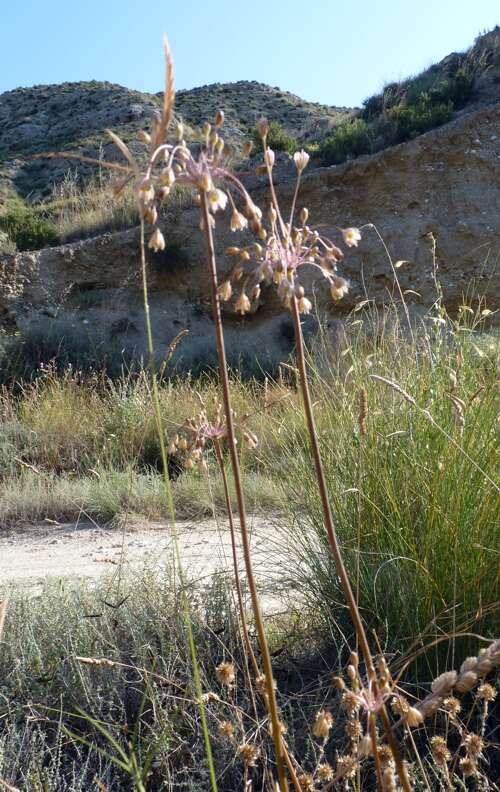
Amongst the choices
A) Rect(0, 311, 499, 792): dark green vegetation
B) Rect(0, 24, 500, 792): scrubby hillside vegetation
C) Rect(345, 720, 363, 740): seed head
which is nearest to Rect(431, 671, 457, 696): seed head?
Rect(0, 24, 500, 792): scrubby hillside vegetation

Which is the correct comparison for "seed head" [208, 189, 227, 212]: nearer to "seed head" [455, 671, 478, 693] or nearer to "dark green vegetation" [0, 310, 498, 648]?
"seed head" [455, 671, 478, 693]

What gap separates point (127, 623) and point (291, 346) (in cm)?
1144

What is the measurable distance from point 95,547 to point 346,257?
32.7 ft

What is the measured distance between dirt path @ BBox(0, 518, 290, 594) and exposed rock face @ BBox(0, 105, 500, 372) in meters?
8.07

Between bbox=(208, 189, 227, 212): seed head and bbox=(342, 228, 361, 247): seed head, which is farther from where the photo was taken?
bbox=(342, 228, 361, 247): seed head

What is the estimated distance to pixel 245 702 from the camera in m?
2.34

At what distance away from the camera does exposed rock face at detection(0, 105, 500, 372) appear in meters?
13.9

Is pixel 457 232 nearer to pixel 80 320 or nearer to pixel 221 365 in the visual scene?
pixel 80 320

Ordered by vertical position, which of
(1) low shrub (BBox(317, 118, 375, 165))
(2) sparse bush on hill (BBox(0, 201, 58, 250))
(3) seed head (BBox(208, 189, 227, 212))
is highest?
(1) low shrub (BBox(317, 118, 375, 165))

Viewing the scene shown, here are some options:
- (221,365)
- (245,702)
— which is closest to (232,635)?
(245,702)

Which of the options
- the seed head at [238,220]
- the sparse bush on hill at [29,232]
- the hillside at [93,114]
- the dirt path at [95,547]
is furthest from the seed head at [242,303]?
the hillside at [93,114]

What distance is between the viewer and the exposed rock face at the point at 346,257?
13.9 meters

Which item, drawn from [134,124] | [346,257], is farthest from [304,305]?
[134,124]

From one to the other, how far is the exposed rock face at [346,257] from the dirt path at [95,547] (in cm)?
807
